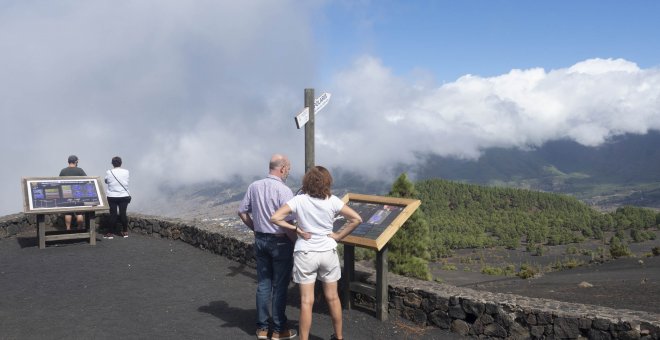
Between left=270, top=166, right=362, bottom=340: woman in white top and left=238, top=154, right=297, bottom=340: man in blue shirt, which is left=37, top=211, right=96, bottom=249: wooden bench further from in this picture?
left=270, top=166, right=362, bottom=340: woman in white top

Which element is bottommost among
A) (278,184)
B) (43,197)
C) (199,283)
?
(199,283)

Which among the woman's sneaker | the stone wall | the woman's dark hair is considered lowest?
the woman's sneaker

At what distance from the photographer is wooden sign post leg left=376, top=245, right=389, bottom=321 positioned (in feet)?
24.5

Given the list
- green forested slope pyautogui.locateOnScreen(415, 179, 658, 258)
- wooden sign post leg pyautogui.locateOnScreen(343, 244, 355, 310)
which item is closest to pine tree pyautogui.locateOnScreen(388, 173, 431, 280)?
wooden sign post leg pyautogui.locateOnScreen(343, 244, 355, 310)

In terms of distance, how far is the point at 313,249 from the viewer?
5785 mm

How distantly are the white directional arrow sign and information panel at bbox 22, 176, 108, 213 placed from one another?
6438mm

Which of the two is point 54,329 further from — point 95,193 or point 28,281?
point 95,193

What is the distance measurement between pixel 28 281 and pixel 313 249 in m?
6.62

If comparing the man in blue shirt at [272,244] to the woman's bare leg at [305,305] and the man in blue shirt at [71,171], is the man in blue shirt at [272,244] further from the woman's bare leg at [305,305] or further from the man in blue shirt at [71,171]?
the man in blue shirt at [71,171]

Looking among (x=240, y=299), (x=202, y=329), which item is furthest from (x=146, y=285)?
(x=202, y=329)

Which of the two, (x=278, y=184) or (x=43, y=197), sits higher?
(x=278, y=184)

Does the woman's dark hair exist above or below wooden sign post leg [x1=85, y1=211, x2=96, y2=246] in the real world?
above

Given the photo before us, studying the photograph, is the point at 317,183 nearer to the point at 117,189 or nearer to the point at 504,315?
the point at 504,315

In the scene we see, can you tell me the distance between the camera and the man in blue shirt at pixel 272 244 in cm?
643
